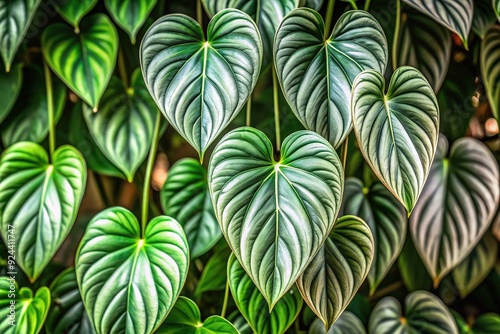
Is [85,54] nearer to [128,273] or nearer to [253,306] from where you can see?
[128,273]

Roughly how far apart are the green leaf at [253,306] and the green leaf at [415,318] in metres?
0.19

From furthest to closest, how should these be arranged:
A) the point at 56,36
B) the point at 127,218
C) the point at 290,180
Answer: the point at 56,36, the point at 127,218, the point at 290,180

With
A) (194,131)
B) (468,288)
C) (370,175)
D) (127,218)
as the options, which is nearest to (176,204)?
(127,218)

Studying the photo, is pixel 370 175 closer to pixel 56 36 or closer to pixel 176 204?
pixel 176 204

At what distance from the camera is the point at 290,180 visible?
2.34 feet

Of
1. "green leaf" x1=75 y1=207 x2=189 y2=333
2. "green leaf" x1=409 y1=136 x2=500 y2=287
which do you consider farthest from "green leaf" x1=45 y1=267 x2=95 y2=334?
"green leaf" x1=409 y1=136 x2=500 y2=287

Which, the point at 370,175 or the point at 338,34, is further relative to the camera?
the point at 370,175

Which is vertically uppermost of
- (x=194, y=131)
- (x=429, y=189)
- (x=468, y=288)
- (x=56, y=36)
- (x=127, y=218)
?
(x=56, y=36)

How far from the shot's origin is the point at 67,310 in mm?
904

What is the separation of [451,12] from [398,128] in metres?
0.26

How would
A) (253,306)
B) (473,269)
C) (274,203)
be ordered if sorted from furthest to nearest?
1. (473,269)
2. (253,306)
3. (274,203)

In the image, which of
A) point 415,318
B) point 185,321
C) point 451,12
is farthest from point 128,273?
point 451,12

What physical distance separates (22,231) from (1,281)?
10cm

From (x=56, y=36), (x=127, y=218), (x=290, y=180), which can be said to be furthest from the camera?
(x=56, y=36)
